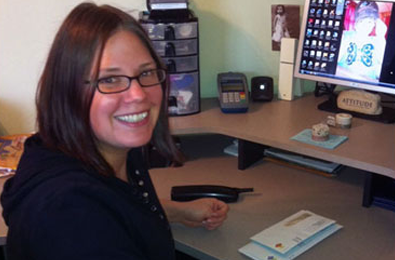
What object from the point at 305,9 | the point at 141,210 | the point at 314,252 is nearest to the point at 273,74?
the point at 305,9

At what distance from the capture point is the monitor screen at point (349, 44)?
1.65m

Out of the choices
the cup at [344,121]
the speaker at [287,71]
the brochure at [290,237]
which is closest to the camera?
the brochure at [290,237]

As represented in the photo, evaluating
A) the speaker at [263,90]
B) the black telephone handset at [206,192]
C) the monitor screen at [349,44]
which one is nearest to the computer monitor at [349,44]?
the monitor screen at [349,44]

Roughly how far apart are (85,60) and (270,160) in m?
0.96

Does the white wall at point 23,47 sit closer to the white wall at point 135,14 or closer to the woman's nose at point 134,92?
the white wall at point 135,14

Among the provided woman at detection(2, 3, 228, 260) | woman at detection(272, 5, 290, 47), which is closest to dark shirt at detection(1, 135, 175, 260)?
woman at detection(2, 3, 228, 260)

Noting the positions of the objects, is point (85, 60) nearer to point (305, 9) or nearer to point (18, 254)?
point (18, 254)

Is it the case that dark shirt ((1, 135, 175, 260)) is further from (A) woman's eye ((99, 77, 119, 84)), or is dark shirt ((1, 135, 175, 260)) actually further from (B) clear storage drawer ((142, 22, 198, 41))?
(B) clear storage drawer ((142, 22, 198, 41))

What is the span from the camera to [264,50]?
1.99m

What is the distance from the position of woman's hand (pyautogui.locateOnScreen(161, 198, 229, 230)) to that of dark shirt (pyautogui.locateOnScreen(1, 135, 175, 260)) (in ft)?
0.87

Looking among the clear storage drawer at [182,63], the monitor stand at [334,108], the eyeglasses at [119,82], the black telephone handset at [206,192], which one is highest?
the eyeglasses at [119,82]

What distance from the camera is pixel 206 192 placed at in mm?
1488

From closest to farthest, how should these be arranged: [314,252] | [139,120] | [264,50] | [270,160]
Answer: [139,120]
[314,252]
[270,160]
[264,50]

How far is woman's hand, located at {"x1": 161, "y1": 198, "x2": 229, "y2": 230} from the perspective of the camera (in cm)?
133
